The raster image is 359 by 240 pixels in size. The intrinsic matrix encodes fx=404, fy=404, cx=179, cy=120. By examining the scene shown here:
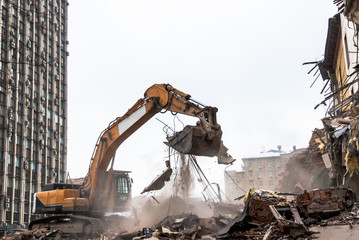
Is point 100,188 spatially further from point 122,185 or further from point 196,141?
point 196,141

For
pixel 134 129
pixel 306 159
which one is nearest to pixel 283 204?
pixel 134 129

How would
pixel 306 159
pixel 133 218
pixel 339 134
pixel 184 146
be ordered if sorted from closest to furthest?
pixel 184 146 < pixel 339 134 < pixel 133 218 < pixel 306 159

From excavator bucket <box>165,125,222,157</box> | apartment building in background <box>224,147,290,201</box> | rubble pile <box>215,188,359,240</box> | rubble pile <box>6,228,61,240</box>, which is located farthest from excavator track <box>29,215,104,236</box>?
apartment building in background <box>224,147,290,201</box>

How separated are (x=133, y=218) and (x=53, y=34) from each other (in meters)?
41.7

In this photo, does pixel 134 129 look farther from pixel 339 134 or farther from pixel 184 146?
pixel 339 134

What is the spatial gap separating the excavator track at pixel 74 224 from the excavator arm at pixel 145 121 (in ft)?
1.85

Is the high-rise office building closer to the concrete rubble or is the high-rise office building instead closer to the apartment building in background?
the concrete rubble

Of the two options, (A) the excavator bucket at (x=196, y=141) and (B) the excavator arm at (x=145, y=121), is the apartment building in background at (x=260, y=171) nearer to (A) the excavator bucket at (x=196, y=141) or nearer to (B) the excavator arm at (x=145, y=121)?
(B) the excavator arm at (x=145, y=121)

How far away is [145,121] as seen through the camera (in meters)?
15.2

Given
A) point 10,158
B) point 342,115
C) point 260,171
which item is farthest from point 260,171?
point 342,115

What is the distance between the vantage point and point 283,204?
1246 cm

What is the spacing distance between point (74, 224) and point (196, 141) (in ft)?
21.8

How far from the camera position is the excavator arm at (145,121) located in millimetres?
12047

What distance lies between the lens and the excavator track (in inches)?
604
